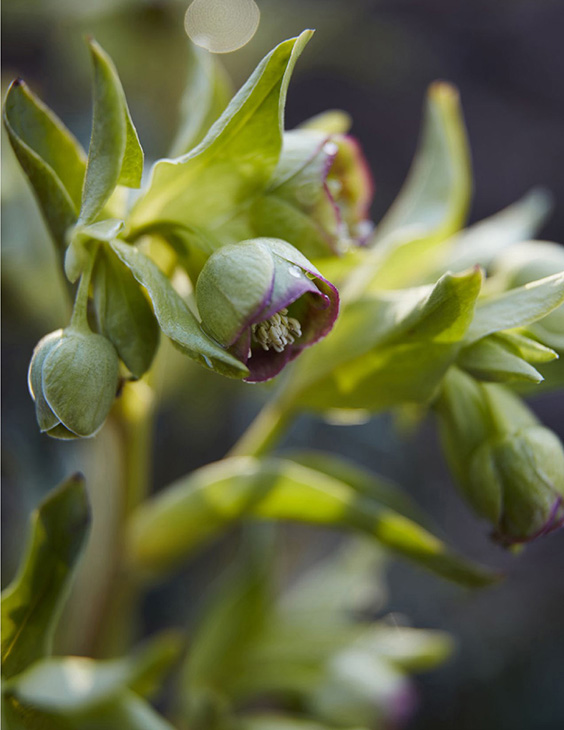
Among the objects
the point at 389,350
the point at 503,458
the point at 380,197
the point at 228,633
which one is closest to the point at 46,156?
the point at 389,350

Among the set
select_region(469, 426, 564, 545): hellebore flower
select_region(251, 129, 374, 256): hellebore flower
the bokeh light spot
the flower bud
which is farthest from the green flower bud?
the bokeh light spot

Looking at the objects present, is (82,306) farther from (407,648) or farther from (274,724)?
(407,648)

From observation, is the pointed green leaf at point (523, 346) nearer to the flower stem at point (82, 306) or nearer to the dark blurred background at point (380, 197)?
the flower stem at point (82, 306)

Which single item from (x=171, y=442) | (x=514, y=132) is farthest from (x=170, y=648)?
(x=514, y=132)

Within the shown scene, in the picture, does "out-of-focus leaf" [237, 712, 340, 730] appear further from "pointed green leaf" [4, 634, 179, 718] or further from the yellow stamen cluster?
the yellow stamen cluster

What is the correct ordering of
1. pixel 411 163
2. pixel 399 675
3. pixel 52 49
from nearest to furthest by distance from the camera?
pixel 399 675
pixel 52 49
pixel 411 163

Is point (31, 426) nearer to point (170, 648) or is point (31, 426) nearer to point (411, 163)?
point (170, 648)

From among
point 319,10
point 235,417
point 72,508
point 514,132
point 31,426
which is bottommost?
point 235,417
